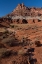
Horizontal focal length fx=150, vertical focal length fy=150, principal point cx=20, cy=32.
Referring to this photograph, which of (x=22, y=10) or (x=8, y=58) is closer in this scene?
(x=8, y=58)

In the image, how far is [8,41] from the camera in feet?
46.0

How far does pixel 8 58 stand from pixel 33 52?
8.20 feet

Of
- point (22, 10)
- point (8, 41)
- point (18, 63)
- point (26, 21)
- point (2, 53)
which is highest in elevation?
point (22, 10)

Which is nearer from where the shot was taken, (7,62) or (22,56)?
(7,62)

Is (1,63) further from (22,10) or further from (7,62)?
(22,10)

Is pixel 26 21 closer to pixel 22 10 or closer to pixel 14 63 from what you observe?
pixel 22 10

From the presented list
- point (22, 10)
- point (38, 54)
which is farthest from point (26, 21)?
point (38, 54)

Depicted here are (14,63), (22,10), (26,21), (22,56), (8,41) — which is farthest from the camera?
(22,10)

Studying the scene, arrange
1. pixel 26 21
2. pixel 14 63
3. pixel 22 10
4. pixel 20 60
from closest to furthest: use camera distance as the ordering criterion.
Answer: pixel 14 63 < pixel 20 60 < pixel 26 21 < pixel 22 10

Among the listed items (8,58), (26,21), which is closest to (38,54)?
(8,58)

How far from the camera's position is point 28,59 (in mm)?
9797

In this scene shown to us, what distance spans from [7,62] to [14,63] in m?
0.54

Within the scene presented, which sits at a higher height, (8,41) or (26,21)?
(26,21)

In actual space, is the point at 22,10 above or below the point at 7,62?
above
